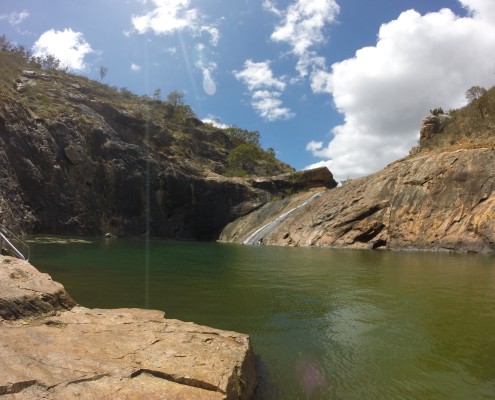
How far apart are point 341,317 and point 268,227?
A: 136ft

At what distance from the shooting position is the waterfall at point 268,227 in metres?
50.1

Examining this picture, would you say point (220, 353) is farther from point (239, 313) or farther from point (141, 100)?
point (141, 100)

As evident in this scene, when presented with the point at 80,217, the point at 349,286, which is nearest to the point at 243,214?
the point at 80,217

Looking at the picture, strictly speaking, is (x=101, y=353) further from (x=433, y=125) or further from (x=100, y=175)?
(x=100, y=175)

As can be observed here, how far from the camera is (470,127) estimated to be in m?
41.1

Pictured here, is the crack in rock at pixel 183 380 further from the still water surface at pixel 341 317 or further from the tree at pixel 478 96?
the tree at pixel 478 96

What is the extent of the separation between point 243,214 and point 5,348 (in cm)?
6130

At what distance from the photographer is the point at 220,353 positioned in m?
5.45

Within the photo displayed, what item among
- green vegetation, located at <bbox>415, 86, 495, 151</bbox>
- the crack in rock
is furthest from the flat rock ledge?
green vegetation, located at <bbox>415, 86, 495, 151</bbox>

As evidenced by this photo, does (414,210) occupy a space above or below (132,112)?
below

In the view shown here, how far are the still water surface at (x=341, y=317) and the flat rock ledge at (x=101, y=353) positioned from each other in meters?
1.13

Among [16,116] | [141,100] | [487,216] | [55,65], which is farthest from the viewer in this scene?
[141,100]

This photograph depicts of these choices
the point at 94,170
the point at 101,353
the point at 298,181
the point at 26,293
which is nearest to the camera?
the point at 101,353

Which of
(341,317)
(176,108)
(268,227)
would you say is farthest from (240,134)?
(341,317)
